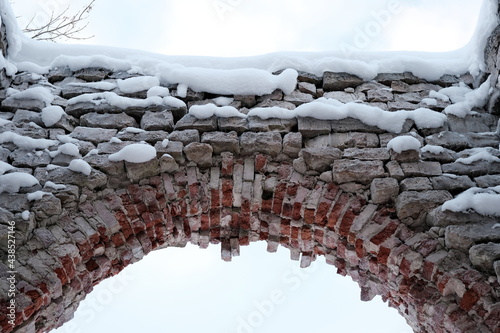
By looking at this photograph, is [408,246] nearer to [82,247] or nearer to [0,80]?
[82,247]

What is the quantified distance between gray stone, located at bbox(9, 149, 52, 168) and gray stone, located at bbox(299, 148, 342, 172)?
156 cm

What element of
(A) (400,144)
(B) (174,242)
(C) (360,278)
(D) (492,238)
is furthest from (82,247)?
(D) (492,238)

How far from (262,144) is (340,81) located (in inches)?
34.4

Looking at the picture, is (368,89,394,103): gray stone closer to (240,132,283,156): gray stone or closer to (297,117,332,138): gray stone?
(297,117,332,138): gray stone

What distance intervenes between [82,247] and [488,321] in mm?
2133

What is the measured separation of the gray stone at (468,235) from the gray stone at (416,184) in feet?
1.05

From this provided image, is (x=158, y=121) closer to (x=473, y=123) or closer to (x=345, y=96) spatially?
(x=345, y=96)

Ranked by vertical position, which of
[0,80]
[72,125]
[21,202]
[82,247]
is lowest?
[82,247]

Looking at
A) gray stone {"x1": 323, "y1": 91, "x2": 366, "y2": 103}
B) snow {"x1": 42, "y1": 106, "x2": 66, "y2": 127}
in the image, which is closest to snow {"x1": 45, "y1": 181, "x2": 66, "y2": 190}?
snow {"x1": 42, "y1": 106, "x2": 66, "y2": 127}

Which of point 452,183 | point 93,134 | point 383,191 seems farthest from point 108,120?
point 452,183

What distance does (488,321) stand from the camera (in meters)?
2.45

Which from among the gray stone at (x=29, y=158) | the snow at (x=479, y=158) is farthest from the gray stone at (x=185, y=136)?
the snow at (x=479, y=158)

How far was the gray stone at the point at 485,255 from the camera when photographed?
2574mm

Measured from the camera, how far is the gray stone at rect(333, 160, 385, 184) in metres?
3.05
